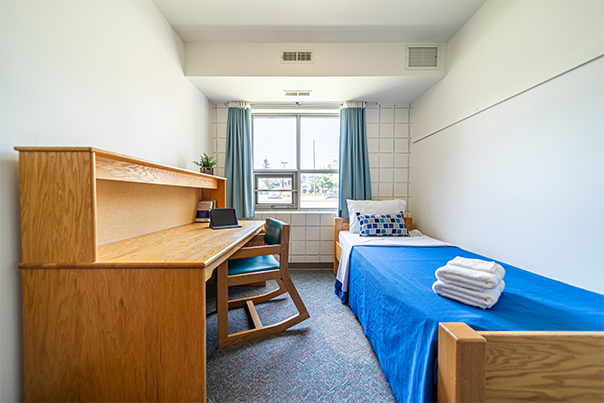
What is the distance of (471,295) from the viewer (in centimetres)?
103

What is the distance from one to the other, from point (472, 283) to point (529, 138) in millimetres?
1166

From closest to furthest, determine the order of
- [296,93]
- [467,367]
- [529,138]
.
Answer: [467,367] → [529,138] → [296,93]

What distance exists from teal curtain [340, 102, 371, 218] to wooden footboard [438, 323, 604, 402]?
7.81 ft

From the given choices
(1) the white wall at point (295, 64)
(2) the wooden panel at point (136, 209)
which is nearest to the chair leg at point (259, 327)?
(2) the wooden panel at point (136, 209)

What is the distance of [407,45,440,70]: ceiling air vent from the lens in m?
2.43

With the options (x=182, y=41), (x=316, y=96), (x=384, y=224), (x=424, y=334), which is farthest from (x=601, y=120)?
(x=182, y=41)

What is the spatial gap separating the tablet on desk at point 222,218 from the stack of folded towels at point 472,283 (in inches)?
66.7

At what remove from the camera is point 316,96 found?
9.61 feet

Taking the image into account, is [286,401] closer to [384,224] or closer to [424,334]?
[424,334]

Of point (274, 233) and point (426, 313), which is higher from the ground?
point (274, 233)

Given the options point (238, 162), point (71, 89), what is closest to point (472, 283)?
point (71, 89)

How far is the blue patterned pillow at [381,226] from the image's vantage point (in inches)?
103

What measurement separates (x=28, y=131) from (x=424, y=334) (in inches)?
72.9

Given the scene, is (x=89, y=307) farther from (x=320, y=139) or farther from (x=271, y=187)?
(x=320, y=139)
